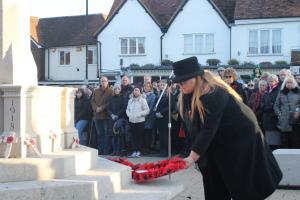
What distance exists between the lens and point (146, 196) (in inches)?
270

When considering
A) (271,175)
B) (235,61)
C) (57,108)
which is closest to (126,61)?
(235,61)

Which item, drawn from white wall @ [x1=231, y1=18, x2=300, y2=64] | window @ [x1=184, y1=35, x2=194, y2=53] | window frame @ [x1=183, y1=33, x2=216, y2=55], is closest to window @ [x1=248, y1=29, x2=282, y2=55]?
white wall @ [x1=231, y1=18, x2=300, y2=64]

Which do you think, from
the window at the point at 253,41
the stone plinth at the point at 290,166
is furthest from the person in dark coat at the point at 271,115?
the window at the point at 253,41

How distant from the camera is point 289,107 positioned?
11094mm

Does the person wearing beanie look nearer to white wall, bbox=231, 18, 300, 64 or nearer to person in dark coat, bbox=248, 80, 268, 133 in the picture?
person in dark coat, bbox=248, 80, 268, 133

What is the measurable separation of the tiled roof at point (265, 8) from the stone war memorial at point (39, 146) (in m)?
25.1

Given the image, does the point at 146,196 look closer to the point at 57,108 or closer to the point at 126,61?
the point at 57,108

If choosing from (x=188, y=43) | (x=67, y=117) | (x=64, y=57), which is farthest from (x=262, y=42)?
(x=67, y=117)

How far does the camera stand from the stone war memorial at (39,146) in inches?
253

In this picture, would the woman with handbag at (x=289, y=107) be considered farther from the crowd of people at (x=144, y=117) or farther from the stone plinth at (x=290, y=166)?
the stone plinth at (x=290, y=166)

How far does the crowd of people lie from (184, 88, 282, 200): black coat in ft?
21.0

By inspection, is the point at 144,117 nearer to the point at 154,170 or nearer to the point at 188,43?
the point at 154,170

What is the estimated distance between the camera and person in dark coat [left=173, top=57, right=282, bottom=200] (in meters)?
5.05

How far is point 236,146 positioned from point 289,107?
6361 mm
